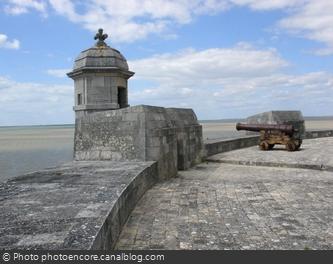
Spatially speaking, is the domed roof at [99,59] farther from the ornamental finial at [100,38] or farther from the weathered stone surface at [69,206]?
the weathered stone surface at [69,206]

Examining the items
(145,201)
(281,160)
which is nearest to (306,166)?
(281,160)

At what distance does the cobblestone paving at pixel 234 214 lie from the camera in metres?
4.78

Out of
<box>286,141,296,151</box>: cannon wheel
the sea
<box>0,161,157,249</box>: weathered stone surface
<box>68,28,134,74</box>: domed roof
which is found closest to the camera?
<box>0,161,157,249</box>: weathered stone surface

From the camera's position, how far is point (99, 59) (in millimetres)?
12648

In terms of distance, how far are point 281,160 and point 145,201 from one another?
6.26 meters

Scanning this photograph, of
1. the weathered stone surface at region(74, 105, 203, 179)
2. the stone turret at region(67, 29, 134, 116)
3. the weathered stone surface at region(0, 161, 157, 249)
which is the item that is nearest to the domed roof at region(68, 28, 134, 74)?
the stone turret at region(67, 29, 134, 116)

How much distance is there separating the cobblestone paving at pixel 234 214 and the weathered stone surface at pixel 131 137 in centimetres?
75

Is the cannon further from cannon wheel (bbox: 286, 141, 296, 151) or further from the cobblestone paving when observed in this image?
the cobblestone paving

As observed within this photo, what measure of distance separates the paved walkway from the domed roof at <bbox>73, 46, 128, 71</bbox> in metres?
4.94

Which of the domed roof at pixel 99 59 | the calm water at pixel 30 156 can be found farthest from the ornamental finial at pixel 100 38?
the calm water at pixel 30 156

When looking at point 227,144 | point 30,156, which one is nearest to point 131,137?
point 227,144

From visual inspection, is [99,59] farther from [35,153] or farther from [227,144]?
[35,153]

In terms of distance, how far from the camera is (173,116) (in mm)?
10844

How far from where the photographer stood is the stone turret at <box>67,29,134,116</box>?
1259 centimetres
